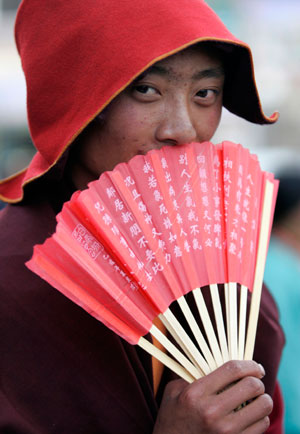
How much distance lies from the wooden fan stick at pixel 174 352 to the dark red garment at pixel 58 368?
0.20m

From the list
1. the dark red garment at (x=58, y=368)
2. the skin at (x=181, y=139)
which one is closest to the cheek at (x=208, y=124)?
the skin at (x=181, y=139)

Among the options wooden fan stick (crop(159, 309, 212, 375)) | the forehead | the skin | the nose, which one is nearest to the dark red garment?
the skin

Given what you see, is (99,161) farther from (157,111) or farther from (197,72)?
(197,72)

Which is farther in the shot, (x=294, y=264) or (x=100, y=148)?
(x=294, y=264)

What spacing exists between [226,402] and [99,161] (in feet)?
2.20

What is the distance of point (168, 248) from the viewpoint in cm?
118

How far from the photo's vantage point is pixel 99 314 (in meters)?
1.08

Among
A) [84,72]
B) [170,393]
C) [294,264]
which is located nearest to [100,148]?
[84,72]

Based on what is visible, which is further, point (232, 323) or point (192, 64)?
point (192, 64)

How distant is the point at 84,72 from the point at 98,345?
65cm

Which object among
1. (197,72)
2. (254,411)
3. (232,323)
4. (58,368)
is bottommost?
(58,368)

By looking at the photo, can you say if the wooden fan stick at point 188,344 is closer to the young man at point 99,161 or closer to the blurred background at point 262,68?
the young man at point 99,161

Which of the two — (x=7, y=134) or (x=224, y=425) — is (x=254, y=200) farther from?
(x=7, y=134)

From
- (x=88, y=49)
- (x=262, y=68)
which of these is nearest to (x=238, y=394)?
(x=88, y=49)
